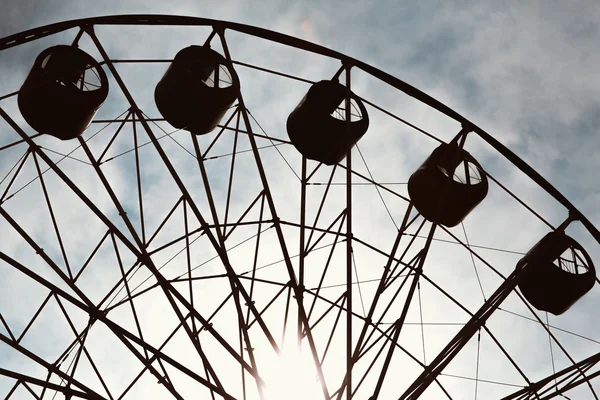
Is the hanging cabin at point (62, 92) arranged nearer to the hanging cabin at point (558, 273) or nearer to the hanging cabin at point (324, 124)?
the hanging cabin at point (324, 124)

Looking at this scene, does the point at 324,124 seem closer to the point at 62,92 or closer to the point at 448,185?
the point at 448,185

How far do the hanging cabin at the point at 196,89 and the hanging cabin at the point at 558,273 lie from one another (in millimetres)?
8740

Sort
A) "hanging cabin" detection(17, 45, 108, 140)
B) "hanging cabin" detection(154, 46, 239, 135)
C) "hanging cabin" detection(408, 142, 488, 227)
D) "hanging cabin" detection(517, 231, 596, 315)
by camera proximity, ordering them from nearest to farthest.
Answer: "hanging cabin" detection(17, 45, 108, 140) < "hanging cabin" detection(154, 46, 239, 135) < "hanging cabin" detection(408, 142, 488, 227) < "hanging cabin" detection(517, 231, 596, 315)

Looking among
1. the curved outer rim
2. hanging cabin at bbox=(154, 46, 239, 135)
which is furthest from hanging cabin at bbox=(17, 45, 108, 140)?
hanging cabin at bbox=(154, 46, 239, 135)

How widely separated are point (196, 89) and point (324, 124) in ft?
→ 9.85

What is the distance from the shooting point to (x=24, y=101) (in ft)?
41.5

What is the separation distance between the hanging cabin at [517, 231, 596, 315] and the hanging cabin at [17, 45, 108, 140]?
446 inches

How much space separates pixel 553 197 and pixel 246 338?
29.3 ft

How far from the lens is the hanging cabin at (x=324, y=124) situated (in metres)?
13.6

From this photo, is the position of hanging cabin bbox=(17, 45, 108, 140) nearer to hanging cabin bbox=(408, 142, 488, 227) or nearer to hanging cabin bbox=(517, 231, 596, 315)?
hanging cabin bbox=(408, 142, 488, 227)

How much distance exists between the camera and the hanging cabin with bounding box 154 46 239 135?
13.2 metres

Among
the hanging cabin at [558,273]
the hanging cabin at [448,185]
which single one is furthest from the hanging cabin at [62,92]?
the hanging cabin at [558,273]

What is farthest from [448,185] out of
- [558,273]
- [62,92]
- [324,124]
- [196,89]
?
[62,92]

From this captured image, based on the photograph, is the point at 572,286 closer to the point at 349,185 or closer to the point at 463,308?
the point at 463,308
